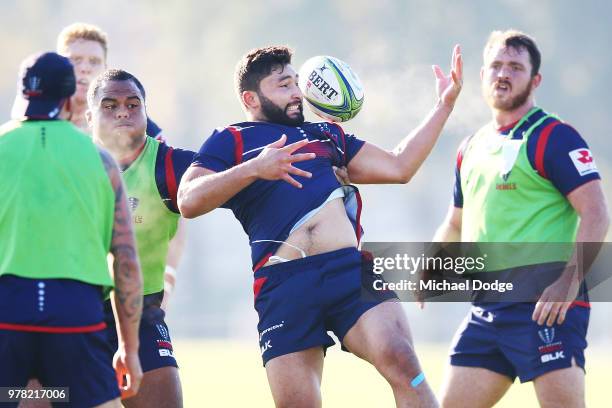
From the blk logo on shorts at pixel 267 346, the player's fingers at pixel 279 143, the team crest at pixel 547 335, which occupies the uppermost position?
the player's fingers at pixel 279 143

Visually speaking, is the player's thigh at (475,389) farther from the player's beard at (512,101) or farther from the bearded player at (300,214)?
the player's beard at (512,101)

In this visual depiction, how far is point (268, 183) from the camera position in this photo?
6488mm

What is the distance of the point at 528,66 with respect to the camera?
7043 mm

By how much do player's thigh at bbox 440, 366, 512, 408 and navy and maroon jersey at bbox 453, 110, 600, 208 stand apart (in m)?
1.16

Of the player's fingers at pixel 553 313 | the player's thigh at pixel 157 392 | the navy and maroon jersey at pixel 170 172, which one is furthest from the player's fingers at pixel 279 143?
the player's fingers at pixel 553 313

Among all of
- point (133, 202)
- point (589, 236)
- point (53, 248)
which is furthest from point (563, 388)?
point (53, 248)

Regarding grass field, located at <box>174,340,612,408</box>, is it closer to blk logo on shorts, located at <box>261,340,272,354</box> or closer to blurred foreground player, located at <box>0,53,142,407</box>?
blk logo on shorts, located at <box>261,340,272,354</box>

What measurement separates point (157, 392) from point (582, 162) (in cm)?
273

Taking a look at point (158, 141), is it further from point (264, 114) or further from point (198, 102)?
point (198, 102)

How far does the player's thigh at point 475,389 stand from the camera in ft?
22.4

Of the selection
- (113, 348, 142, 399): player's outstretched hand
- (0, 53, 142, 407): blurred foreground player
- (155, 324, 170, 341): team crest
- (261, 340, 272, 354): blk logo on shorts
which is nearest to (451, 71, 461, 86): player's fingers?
(261, 340, 272, 354): blk logo on shorts

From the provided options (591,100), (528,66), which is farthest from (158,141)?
(591,100)

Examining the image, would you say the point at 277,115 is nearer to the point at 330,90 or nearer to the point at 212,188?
the point at 330,90

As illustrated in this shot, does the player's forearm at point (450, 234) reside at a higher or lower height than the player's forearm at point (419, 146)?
lower
